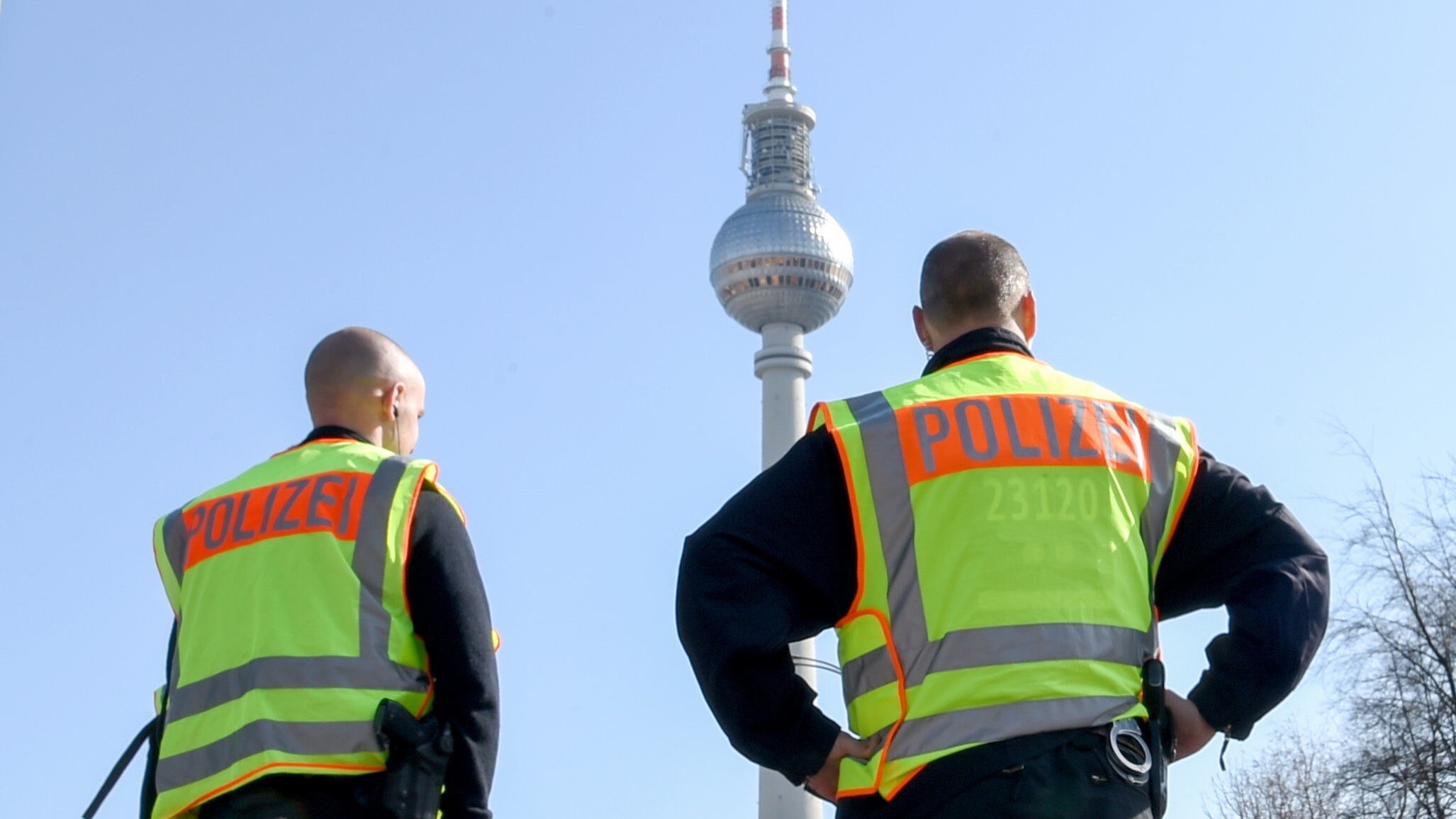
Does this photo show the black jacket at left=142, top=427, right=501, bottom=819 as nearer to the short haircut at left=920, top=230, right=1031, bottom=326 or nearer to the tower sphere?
the short haircut at left=920, top=230, right=1031, bottom=326

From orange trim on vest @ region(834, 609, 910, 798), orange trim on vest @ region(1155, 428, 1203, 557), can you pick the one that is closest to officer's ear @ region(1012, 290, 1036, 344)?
orange trim on vest @ region(1155, 428, 1203, 557)

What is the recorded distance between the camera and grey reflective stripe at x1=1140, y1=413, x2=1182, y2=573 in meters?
3.98

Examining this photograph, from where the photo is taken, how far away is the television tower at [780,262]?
80.9 metres

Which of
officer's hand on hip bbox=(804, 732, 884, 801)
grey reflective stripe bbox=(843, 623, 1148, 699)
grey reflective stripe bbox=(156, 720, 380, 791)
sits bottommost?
officer's hand on hip bbox=(804, 732, 884, 801)

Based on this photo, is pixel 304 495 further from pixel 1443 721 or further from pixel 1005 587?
pixel 1443 721

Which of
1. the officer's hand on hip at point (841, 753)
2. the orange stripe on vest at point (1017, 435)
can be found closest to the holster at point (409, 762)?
the officer's hand on hip at point (841, 753)

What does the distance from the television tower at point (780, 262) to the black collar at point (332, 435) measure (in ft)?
248

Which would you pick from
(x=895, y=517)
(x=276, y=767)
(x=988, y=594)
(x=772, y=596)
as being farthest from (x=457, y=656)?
(x=988, y=594)

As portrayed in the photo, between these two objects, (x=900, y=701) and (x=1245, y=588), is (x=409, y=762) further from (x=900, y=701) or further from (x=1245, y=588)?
(x=1245, y=588)

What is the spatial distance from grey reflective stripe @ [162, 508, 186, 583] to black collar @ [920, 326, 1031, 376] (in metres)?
1.84

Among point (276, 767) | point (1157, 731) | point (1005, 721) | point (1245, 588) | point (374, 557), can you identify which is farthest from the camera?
point (374, 557)

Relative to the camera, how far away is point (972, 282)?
432 cm

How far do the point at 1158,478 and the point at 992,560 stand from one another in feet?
1.59

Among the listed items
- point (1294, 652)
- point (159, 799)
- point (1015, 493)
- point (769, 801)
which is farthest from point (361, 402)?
point (769, 801)
